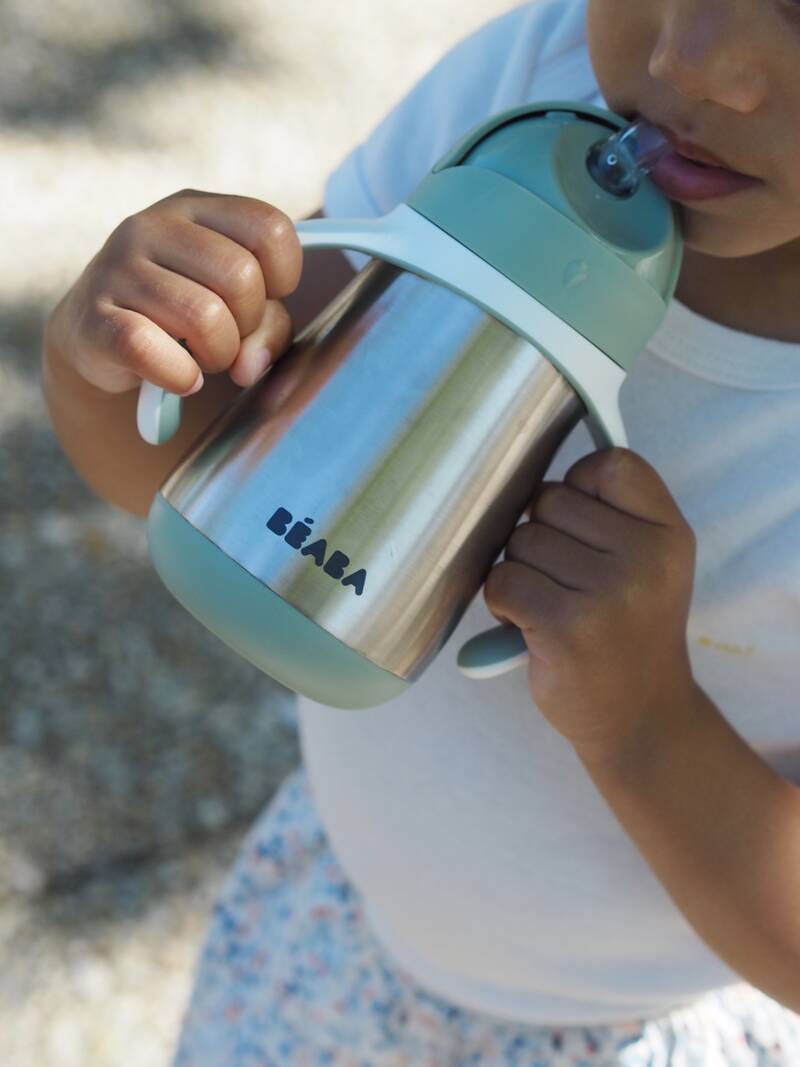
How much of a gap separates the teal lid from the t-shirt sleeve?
0.67ft

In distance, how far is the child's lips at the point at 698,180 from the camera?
634 millimetres

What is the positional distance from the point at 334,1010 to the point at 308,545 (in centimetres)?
61

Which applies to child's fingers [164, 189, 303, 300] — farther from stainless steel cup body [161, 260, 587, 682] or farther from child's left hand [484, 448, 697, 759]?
child's left hand [484, 448, 697, 759]

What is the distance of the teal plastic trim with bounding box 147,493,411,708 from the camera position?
23.0 inches

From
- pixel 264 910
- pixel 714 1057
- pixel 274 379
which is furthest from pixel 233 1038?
pixel 274 379

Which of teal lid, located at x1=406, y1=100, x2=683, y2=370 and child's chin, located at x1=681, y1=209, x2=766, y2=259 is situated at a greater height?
child's chin, located at x1=681, y1=209, x2=766, y2=259

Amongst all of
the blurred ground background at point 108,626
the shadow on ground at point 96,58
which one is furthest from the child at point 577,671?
the shadow on ground at point 96,58

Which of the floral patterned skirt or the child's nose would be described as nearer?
the child's nose

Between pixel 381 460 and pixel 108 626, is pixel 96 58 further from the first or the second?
pixel 381 460

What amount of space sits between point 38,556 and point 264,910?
0.72 meters

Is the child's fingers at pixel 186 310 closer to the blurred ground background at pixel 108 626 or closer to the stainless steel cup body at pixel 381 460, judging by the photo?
the stainless steel cup body at pixel 381 460

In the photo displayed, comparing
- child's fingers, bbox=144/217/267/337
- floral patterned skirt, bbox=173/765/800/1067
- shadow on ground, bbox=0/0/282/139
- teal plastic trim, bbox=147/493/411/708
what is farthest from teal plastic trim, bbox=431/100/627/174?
shadow on ground, bbox=0/0/282/139

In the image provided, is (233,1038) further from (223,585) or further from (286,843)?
(223,585)

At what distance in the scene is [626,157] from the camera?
0.64m
